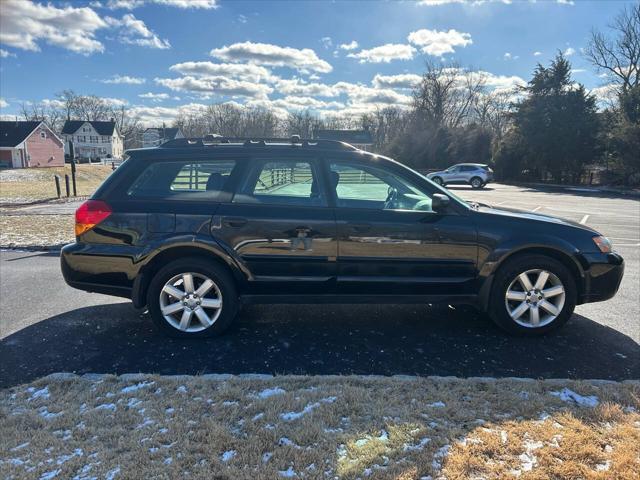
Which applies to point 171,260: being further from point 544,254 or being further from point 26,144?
point 26,144

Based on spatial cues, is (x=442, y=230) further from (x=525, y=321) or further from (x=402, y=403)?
(x=402, y=403)

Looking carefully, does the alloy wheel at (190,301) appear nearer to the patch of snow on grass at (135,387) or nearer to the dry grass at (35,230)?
the patch of snow on grass at (135,387)

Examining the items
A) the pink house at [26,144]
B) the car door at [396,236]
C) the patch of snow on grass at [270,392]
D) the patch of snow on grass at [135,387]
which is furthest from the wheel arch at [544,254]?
the pink house at [26,144]

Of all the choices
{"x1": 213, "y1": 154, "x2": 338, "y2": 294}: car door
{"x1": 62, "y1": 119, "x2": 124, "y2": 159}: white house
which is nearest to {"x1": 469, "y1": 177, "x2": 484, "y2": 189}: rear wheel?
{"x1": 213, "y1": 154, "x2": 338, "y2": 294}: car door

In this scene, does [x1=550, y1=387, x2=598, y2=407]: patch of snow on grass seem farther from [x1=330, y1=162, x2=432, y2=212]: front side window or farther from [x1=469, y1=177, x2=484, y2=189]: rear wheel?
[x1=469, y1=177, x2=484, y2=189]: rear wheel

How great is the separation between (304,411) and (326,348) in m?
1.14

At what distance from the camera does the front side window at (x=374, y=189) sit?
4168mm

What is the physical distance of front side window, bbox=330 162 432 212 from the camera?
417 centimetres

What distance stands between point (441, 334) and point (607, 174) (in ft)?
104

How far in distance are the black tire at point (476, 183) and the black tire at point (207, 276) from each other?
88.8 ft

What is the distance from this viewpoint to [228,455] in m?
2.43

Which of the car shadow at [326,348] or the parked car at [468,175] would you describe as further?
the parked car at [468,175]

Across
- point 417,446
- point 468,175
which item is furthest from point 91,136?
point 417,446

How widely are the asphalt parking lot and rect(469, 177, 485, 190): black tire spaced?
24.4 meters
